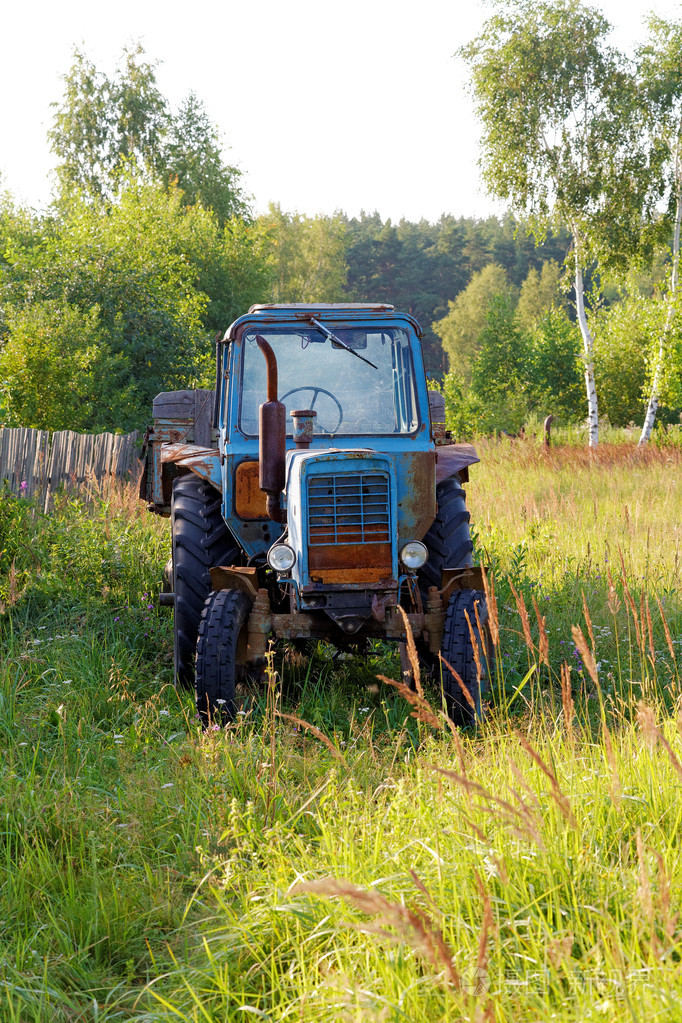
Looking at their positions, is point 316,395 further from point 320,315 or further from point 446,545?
point 446,545

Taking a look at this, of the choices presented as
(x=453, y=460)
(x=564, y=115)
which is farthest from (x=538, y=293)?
(x=453, y=460)

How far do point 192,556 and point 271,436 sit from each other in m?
1.06

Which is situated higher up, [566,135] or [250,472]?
[566,135]

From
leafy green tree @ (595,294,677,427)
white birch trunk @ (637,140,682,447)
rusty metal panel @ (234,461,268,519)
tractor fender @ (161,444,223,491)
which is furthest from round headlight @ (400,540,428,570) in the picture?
leafy green tree @ (595,294,677,427)

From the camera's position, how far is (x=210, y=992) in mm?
2127

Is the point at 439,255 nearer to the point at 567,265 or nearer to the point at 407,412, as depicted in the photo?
the point at 567,265

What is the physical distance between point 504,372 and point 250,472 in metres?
28.5

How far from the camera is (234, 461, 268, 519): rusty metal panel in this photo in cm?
459

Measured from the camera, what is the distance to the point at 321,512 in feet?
13.4

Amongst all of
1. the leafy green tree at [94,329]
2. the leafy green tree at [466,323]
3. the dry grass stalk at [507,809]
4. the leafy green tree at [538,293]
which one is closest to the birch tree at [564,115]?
the leafy green tree at [94,329]

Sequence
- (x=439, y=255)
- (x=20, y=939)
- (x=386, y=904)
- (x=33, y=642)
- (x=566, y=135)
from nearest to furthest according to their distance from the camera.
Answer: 1. (x=386, y=904)
2. (x=20, y=939)
3. (x=33, y=642)
4. (x=566, y=135)
5. (x=439, y=255)

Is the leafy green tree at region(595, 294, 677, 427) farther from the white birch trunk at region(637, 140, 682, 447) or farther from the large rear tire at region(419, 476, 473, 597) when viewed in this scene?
the large rear tire at region(419, 476, 473, 597)

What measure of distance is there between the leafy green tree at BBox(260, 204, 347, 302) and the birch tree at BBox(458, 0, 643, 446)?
28926mm

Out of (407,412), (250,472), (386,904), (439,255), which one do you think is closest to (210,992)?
(386,904)
